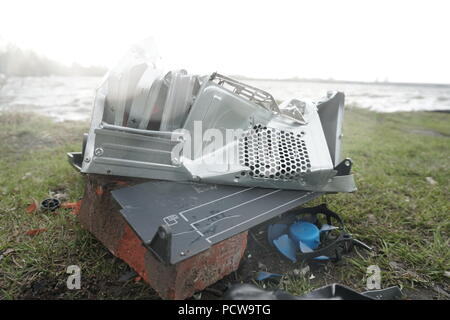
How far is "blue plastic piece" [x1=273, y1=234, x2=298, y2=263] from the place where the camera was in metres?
2.03

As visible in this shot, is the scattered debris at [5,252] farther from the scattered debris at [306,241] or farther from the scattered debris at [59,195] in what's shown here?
the scattered debris at [306,241]

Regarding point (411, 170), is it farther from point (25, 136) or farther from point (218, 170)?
point (25, 136)

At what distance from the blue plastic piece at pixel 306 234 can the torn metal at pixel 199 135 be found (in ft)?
0.94

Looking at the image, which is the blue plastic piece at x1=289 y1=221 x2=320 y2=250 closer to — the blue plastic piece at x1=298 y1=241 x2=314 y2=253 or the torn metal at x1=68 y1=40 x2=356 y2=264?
the blue plastic piece at x1=298 y1=241 x2=314 y2=253

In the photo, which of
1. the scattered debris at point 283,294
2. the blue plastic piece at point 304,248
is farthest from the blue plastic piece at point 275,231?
the scattered debris at point 283,294

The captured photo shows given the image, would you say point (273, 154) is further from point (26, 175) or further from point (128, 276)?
point (26, 175)

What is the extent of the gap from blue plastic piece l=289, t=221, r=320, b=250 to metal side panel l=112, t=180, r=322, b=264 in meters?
0.25

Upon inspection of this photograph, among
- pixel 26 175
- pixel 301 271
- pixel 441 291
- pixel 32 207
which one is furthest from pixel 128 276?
pixel 26 175

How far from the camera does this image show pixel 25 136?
18.0 feet

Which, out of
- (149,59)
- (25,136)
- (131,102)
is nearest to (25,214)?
(131,102)

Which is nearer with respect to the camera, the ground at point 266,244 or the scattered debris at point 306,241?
the ground at point 266,244

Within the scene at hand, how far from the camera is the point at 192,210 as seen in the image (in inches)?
67.8

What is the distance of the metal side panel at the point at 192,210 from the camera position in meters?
1.47

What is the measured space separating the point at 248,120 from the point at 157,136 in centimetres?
70
